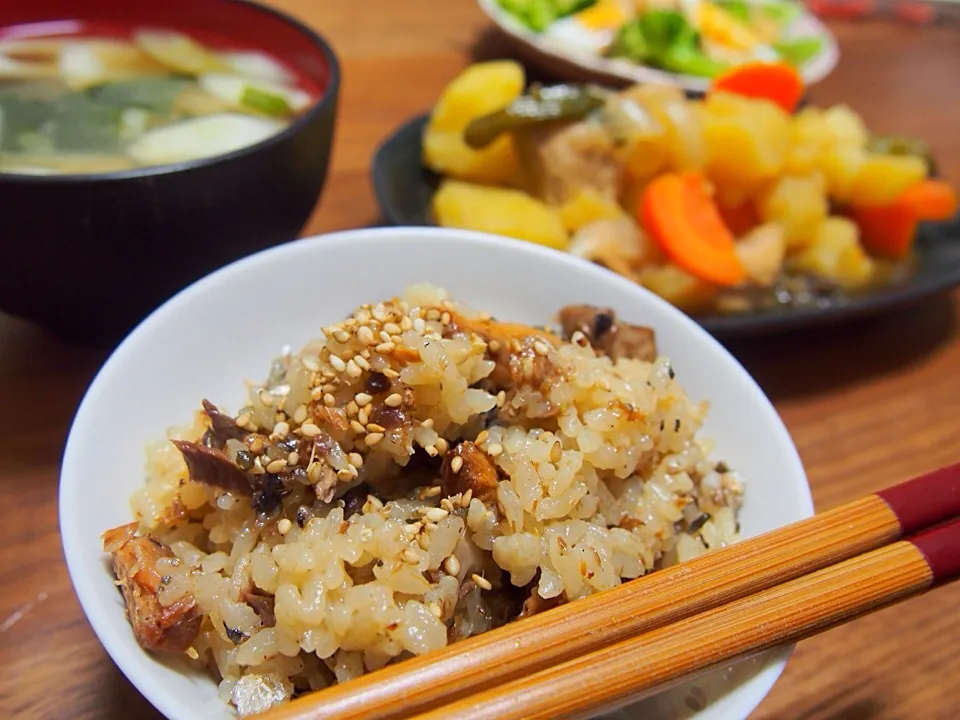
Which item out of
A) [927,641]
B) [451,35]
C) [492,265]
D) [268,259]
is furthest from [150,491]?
[451,35]

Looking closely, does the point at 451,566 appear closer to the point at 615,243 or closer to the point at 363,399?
the point at 363,399

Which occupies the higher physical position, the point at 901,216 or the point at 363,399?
the point at 363,399

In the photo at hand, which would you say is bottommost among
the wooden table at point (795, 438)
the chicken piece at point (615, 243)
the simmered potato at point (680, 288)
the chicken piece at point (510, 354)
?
the wooden table at point (795, 438)

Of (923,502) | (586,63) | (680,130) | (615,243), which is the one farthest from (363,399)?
(586,63)

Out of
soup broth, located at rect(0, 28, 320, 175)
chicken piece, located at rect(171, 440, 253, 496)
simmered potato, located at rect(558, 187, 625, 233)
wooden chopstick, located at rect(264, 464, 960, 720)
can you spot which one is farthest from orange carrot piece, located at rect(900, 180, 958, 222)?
chicken piece, located at rect(171, 440, 253, 496)

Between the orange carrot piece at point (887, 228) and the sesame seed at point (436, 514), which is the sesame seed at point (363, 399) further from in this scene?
the orange carrot piece at point (887, 228)

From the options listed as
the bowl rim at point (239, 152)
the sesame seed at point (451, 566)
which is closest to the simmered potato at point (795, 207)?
the bowl rim at point (239, 152)
